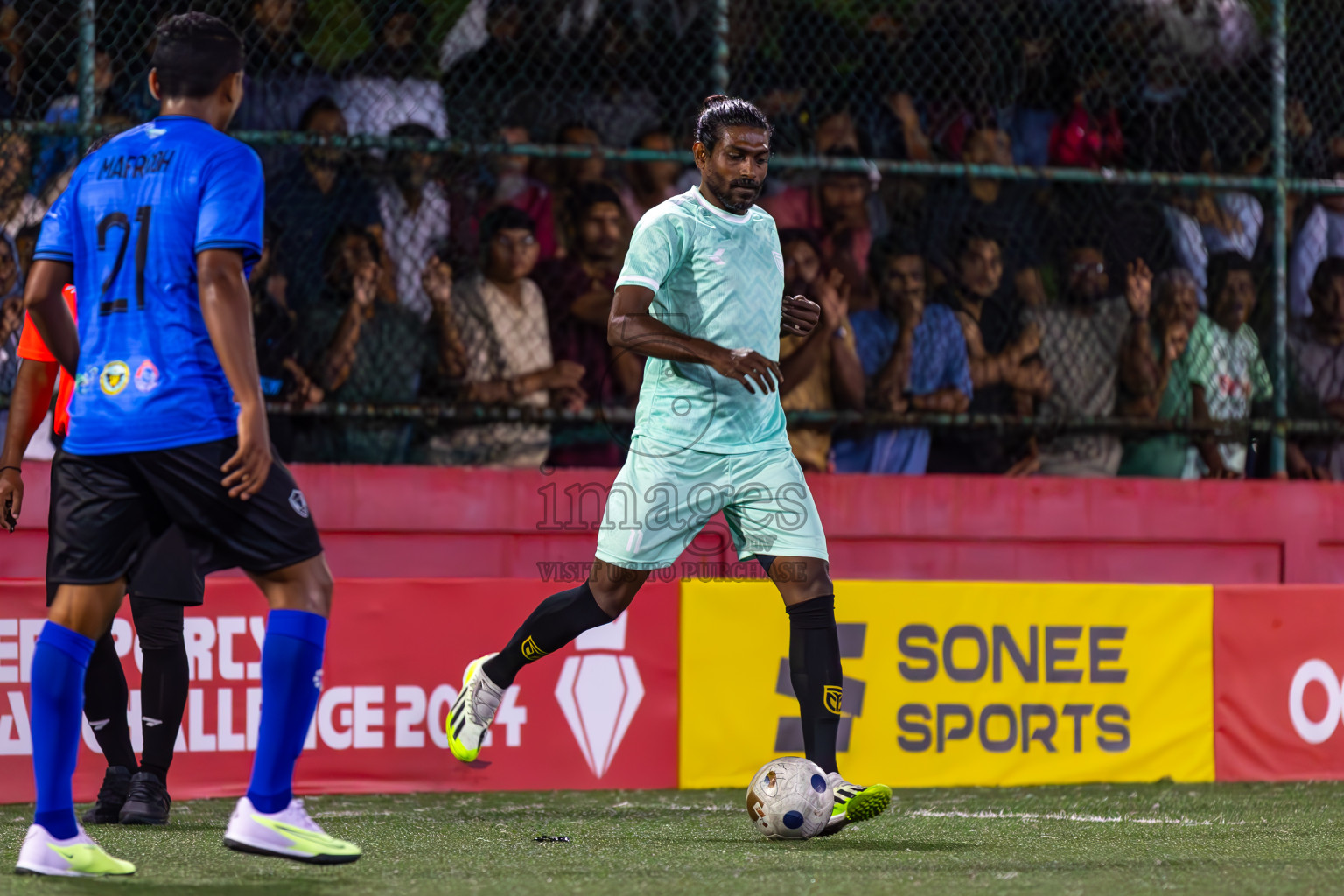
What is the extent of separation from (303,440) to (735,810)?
8.91 ft

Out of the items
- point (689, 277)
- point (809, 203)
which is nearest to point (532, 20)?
point (809, 203)

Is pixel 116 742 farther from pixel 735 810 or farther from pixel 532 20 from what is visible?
pixel 532 20

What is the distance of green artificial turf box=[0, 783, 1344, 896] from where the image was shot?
375 cm

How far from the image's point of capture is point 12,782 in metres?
5.63

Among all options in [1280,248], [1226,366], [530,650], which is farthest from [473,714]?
[1280,248]

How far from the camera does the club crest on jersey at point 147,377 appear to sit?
3.50m

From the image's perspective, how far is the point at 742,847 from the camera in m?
4.49

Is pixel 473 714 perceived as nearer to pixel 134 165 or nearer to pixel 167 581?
pixel 167 581

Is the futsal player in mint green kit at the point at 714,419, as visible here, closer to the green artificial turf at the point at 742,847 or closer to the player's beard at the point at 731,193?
the player's beard at the point at 731,193

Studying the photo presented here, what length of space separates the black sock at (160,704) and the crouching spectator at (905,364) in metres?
3.60

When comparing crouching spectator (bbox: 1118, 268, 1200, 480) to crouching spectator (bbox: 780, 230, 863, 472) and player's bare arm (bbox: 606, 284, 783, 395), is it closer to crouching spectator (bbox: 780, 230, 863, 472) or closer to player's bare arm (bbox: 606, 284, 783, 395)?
crouching spectator (bbox: 780, 230, 863, 472)

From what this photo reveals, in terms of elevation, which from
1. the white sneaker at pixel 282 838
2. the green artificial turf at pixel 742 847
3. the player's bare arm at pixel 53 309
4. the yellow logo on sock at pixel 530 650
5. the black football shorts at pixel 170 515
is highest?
the player's bare arm at pixel 53 309

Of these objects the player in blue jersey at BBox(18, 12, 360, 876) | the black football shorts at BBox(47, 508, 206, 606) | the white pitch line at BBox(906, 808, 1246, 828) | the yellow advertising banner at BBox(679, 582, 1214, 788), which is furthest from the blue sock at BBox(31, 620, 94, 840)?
the yellow advertising banner at BBox(679, 582, 1214, 788)

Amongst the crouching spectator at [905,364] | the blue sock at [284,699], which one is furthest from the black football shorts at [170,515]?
the crouching spectator at [905,364]
